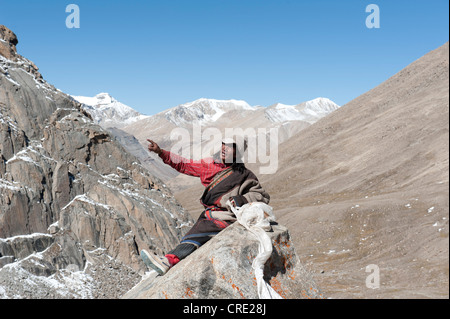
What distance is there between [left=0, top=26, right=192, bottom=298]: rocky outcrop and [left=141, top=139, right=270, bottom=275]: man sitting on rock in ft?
57.5

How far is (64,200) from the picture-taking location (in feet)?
84.5

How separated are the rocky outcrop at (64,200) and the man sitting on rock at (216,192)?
17.5 metres

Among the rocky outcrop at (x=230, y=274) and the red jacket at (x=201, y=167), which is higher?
the red jacket at (x=201, y=167)

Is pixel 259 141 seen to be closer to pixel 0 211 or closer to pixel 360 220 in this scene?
pixel 360 220

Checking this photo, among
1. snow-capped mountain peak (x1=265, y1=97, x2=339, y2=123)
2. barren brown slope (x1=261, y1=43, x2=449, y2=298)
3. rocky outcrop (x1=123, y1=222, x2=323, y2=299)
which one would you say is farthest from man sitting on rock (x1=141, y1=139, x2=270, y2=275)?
snow-capped mountain peak (x1=265, y1=97, x2=339, y2=123)

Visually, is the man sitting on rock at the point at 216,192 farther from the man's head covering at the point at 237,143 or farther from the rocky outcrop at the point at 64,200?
the rocky outcrop at the point at 64,200

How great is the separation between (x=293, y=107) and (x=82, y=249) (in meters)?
164

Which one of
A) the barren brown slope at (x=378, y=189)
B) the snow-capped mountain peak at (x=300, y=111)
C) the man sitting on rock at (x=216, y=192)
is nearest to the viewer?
the man sitting on rock at (x=216, y=192)

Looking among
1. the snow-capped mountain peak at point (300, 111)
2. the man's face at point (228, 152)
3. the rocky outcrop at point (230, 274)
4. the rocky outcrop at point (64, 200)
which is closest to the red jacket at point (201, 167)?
the man's face at point (228, 152)

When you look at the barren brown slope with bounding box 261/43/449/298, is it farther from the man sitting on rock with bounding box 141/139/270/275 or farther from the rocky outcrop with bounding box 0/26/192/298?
the rocky outcrop with bounding box 0/26/192/298

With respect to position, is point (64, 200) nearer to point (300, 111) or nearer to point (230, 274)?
point (230, 274)

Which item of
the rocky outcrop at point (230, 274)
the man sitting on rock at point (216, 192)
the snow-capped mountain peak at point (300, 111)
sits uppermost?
the snow-capped mountain peak at point (300, 111)

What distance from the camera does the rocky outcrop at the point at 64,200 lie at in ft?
72.3
